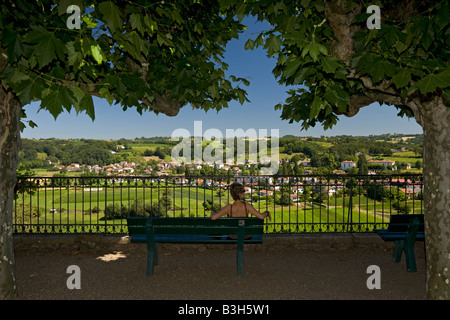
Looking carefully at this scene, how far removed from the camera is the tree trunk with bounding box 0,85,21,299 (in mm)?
4111

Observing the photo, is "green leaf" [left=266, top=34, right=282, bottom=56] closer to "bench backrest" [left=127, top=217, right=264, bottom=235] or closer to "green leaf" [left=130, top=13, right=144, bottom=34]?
"green leaf" [left=130, top=13, right=144, bottom=34]

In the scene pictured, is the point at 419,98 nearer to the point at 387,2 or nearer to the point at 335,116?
the point at 387,2

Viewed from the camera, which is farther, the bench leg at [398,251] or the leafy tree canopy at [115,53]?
the bench leg at [398,251]

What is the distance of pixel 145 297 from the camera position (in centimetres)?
445

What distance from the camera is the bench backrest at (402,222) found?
5.48m

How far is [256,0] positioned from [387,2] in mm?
2021

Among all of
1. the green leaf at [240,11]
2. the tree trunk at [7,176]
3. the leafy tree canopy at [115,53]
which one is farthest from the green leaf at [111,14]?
the tree trunk at [7,176]

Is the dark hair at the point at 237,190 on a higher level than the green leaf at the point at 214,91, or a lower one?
lower

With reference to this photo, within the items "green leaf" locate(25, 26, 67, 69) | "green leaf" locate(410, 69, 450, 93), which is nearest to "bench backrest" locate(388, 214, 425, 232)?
"green leaf" locate(410, 69, 450, 93)

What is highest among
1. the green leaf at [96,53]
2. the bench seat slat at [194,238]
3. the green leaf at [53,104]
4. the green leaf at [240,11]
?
the green leaf at [240,11]

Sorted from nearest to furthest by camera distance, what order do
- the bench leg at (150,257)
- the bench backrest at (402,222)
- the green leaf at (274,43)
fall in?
1. the green leaf at (274,43)
2. the bench leg at (150,257)
3. the bench backrest at (402,222)

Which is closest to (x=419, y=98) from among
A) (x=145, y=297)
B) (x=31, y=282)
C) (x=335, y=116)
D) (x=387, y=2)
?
(x=387, y=2)

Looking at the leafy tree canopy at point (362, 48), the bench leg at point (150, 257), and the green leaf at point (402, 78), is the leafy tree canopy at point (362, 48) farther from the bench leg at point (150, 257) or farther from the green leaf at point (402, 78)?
the bench leg at point (150, 257)

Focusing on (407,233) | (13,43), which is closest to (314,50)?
(13,43)
